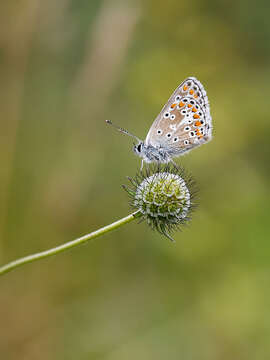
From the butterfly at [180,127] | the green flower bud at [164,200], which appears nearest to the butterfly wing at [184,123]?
the butterfly at [180,127]

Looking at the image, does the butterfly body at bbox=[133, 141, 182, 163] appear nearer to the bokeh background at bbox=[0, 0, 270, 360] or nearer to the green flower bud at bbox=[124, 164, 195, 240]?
the green flower bud at bbox=[124, 164, 195, 240]

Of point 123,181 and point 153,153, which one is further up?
point 123,181

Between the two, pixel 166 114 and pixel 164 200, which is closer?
pixel 164 200

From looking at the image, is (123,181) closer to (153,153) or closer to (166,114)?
(153,153)

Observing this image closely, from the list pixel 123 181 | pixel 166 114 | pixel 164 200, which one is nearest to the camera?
pixel 164 200

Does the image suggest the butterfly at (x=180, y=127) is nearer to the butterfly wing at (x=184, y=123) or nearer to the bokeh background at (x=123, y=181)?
the butterfly wing at (x=184, y=123)

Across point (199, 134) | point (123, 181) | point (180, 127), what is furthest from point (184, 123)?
point (123, 181)

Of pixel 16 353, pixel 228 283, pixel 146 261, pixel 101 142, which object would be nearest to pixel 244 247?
pixel 228 283
